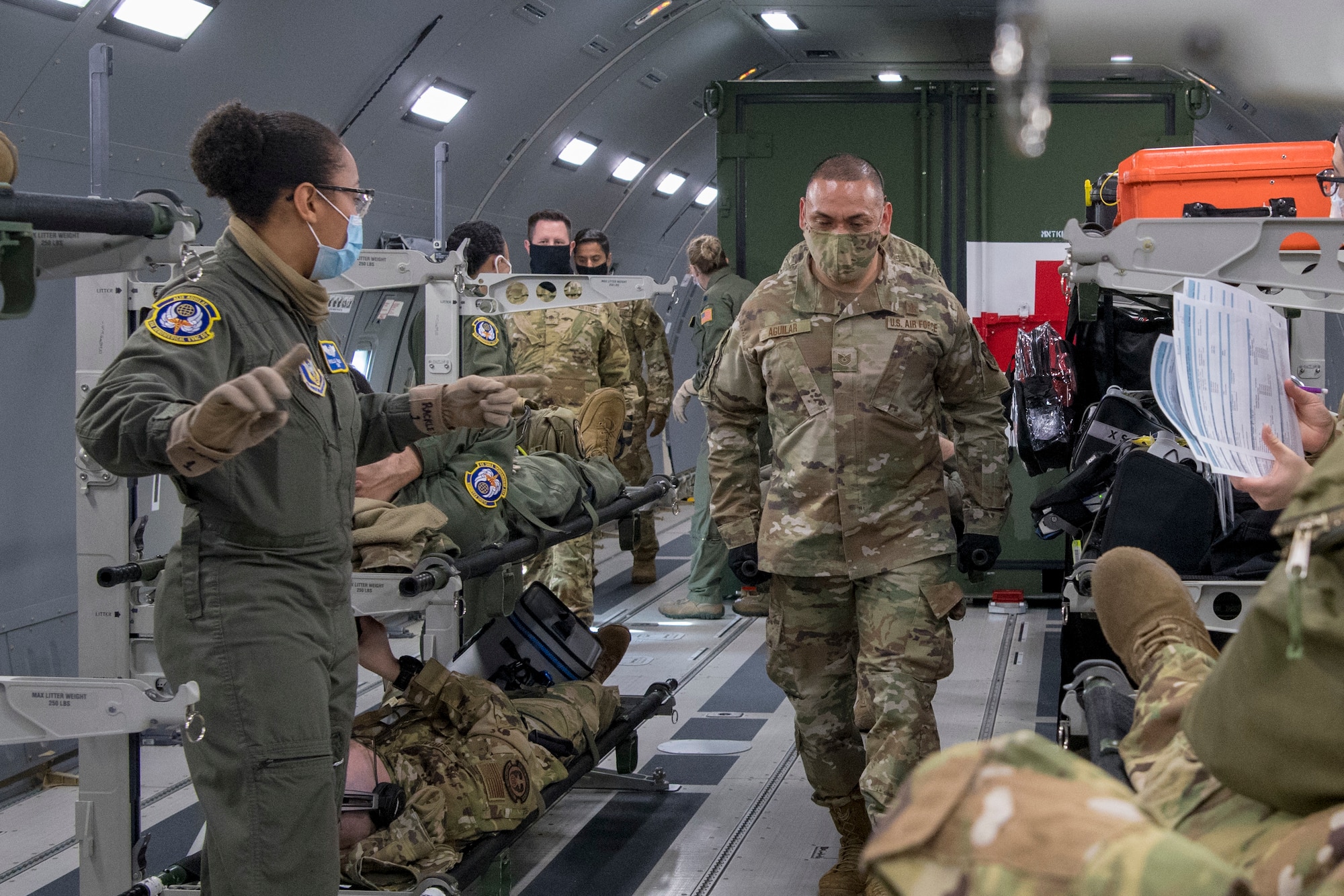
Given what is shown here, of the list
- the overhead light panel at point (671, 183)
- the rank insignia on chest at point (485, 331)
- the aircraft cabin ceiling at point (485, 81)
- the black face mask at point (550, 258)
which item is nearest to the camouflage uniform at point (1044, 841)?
the rank insignia on chest at point (485, 331)

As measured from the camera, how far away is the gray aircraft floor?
3805 millimetres

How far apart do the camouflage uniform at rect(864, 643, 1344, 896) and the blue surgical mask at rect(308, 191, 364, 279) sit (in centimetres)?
Answer: 180

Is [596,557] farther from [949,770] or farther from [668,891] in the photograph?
[949,770]

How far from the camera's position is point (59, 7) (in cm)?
456

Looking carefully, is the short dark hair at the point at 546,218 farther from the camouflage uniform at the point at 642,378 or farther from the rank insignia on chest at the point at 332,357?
the rank insignia on chest at the point at 332,357

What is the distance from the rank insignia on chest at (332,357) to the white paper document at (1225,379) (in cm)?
152

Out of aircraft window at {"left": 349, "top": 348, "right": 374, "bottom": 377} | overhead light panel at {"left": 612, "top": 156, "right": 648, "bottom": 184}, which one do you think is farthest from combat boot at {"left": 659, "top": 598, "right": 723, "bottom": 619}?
overhead light panel at {"left": 612, "top": 156, "right": 648, "bottom": 184}

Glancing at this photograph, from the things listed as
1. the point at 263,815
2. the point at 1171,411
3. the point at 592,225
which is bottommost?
the point at 263,815

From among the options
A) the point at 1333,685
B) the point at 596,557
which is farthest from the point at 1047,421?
the point at 596,557

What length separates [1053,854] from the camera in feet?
3.17

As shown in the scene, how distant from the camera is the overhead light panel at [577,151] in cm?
928

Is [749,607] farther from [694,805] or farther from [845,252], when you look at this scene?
[845,252]

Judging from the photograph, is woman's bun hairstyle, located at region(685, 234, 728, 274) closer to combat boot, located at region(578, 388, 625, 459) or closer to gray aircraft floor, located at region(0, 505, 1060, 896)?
combat boot, located at region(578, 388, 625, 459)

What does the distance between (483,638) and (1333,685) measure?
10.9ft
